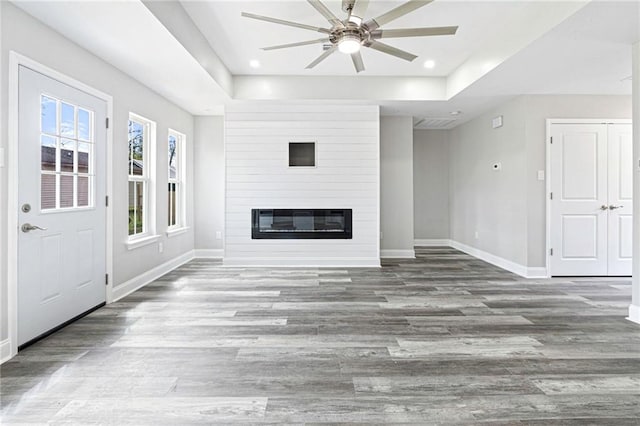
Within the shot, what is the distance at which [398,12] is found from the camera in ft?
8.61

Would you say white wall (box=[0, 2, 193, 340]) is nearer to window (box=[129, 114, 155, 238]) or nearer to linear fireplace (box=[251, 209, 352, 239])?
window (box=[129, 114, 155, 238])

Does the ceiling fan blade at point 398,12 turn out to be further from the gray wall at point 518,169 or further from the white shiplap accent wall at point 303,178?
the gray wall at point 518,169

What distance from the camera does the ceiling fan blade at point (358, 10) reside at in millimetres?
2586

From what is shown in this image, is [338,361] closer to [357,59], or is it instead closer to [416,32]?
[416,32]

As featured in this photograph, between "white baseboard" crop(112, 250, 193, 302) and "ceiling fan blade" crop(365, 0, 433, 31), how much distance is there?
363 cm

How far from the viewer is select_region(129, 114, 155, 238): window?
444 cm

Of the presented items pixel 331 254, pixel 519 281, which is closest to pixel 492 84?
pixel 519 281

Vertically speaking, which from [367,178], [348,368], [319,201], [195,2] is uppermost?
[195,2]

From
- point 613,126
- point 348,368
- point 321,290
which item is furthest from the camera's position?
point 613,126

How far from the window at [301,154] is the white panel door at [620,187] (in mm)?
4170

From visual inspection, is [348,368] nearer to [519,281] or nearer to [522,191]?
[519,281]

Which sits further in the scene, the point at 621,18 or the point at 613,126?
the point at 613,126

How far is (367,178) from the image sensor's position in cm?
566

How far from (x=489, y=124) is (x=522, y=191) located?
1.54 meters
